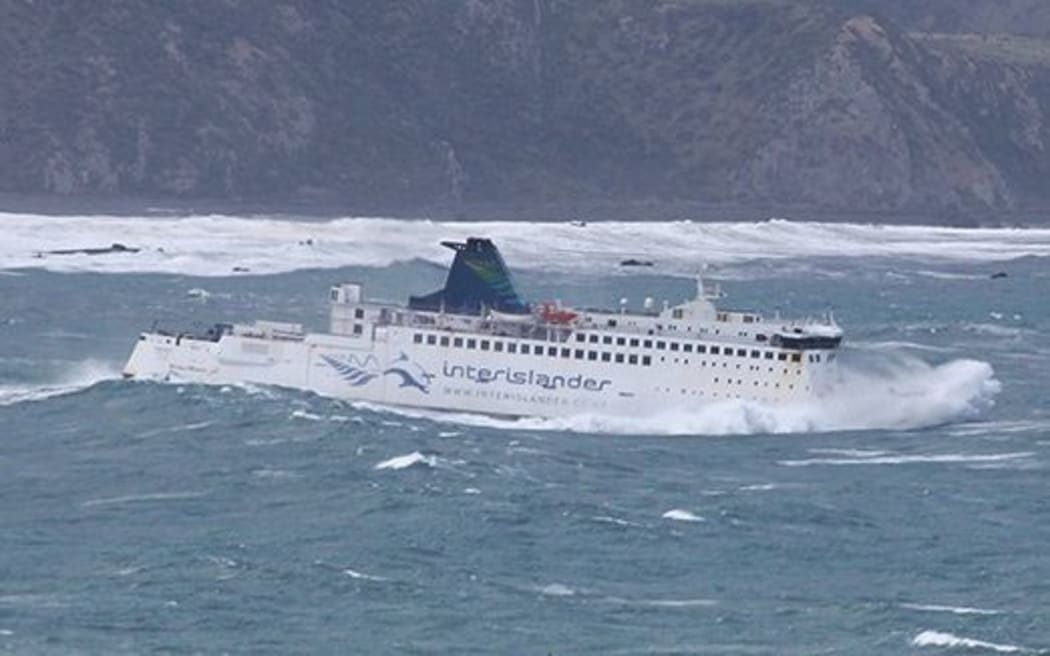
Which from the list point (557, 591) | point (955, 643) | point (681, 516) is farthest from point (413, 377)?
point (955, 643)

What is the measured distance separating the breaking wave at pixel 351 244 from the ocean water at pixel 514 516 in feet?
96.3

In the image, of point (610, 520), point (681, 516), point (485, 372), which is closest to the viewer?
point (610, 520)

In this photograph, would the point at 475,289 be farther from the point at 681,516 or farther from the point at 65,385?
the point at 681,516

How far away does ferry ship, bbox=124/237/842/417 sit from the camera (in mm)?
99750

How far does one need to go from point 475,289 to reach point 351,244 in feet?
211

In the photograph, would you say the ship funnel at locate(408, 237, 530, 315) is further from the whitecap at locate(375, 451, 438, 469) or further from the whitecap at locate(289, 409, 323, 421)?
the whitecap at locate(375, 451, 438, 469)

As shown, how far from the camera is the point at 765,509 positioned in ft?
273

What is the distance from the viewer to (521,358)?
100m

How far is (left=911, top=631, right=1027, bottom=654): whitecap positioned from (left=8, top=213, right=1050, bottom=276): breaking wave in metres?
82.6

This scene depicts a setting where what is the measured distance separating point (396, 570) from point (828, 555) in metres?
9.57

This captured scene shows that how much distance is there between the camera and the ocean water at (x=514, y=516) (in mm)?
68750

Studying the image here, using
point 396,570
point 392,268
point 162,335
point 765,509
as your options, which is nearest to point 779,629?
point 396,570

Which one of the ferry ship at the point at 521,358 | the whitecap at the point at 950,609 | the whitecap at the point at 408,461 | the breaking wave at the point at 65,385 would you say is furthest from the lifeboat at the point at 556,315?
the whitecap at the point at 950,609

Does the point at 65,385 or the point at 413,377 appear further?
the point at 65,385
